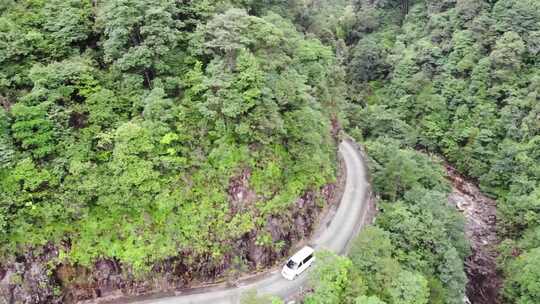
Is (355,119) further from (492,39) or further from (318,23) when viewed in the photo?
(492,39)

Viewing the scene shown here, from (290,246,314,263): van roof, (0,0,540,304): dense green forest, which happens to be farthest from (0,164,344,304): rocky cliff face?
(290,246,314,263): van roof

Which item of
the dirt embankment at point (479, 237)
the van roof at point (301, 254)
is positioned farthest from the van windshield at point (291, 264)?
the dirt embankment at point (479, 237)

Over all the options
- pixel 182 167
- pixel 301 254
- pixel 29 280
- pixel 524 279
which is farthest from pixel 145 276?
pixel 524 279

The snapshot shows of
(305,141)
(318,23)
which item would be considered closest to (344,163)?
(305,141)

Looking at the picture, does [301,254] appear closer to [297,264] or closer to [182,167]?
[297,264]

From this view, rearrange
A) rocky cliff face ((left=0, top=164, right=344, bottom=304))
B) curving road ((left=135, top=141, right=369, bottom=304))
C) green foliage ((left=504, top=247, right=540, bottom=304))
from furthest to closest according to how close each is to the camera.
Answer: green foliage ((left=504, top=247, right=540, bottom=304)) → curving road ((left=135, top=141, right=369, bottom=304)) → rocky cliff face ((left=0, top=164, right=344, bottom=304))

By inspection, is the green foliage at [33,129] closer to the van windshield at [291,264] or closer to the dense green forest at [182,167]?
the dense green forest at [182,167]

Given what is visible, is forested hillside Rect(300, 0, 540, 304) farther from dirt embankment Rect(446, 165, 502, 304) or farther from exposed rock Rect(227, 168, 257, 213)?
exposed rock Rect(227, 168, 257, 213)
